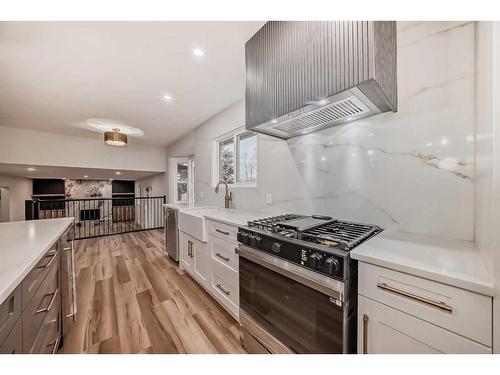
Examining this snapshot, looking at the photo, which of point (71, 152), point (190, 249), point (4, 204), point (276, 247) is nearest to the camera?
point (276, 247)

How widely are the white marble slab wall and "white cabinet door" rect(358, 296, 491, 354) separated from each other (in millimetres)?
627

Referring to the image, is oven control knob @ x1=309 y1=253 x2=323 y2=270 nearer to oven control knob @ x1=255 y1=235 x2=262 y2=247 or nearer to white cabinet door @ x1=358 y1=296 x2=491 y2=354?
white cabinet door @ x1=358 y1=296 x2=491 y2=354

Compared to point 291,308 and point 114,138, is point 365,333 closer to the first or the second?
point 291,308

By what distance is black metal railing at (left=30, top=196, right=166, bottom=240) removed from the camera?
579 centimetres

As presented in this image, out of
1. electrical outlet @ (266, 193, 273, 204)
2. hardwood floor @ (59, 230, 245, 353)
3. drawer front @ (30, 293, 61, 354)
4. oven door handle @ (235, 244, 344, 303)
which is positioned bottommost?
hardwood floor @ (59, 230, 245, 353)

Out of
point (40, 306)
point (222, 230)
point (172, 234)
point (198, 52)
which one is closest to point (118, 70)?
point (198, 52)

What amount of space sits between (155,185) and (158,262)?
3.99m

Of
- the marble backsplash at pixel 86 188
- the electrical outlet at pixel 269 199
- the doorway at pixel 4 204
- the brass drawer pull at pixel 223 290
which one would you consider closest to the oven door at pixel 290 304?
the brass drawer pull at pixel 223 290

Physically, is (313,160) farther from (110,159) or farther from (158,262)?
(110,159)

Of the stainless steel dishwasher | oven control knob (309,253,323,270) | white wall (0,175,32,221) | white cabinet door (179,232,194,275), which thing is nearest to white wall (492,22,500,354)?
oven control knob (309,253,323,270)

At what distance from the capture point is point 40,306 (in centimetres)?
96

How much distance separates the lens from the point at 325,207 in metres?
1.57

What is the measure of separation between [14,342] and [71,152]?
491cm

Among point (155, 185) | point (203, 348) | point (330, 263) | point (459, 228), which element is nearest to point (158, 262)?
point (203, 348)
